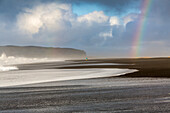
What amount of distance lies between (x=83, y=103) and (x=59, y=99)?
1.62 m

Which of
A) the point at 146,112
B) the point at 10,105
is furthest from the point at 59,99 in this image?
the point at 146,112

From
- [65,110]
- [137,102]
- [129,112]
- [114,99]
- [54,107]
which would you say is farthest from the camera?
[114,99]

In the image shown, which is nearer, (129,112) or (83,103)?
(129,112)

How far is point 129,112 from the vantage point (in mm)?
7691

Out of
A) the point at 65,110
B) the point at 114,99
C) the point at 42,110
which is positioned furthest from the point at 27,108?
the point at 114,99

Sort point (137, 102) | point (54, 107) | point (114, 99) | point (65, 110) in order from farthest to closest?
point (114, 99) < point (137, 102) < point (54, 107) < point (65, 110)

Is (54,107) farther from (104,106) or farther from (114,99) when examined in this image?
(114,99)

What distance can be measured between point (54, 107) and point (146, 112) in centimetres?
373

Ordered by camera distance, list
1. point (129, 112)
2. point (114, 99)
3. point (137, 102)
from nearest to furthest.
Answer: point (129, 112) → point (137, 102) → point (114, 99)

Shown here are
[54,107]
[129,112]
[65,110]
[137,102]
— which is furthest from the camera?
[137,102]

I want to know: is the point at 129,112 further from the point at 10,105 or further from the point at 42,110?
the point at 10,105

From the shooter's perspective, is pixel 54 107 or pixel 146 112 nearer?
pixel 146 112

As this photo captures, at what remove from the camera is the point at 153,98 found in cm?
1013

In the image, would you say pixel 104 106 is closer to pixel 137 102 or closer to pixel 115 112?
pixel 115 112
